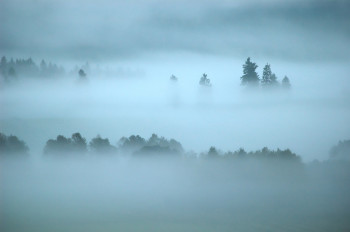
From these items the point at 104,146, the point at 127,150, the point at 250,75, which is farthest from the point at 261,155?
the point at 104,146

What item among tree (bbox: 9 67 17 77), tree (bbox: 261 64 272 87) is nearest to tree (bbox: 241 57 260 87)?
tree (bbox: 261 64 272 87)

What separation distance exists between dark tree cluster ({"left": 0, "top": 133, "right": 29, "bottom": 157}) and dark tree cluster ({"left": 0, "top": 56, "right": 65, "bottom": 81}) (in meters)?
7.56

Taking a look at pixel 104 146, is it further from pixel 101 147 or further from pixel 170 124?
pixel 170 124

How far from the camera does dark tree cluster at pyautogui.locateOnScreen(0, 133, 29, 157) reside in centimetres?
3097

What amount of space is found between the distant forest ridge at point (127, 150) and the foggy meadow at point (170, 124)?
15 centimetres

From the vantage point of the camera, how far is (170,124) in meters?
44.4

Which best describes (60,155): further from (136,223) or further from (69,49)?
(69,49)

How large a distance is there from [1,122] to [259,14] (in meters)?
68.7

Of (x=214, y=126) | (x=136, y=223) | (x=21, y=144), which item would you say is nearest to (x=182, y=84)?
(x=214, y=126)

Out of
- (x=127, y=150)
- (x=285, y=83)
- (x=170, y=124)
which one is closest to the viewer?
(x=127, y=150)

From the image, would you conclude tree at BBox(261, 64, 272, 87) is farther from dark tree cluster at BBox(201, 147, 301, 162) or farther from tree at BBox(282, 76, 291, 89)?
dark tree cluster at BBox(201, 147, 301, 162)

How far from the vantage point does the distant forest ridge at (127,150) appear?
1251 inches

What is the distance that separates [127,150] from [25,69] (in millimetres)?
15870

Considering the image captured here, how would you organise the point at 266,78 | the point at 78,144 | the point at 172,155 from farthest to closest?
the point at 266,78, the point at 172,155, the point at 78,144
